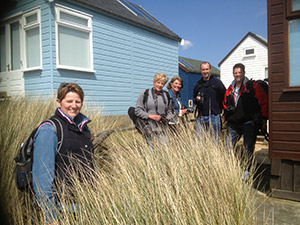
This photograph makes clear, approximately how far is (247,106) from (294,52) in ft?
3.64

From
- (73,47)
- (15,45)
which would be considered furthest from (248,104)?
(15,45)

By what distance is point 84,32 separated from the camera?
28.1 feet

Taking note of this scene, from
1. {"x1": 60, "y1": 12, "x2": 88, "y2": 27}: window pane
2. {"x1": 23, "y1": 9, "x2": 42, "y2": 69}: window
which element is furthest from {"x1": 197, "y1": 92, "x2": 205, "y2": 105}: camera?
{"x1": 60, "y1": 12, "x2": 88, "y2": 27}: window pane

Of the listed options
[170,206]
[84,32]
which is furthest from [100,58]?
[170,206]

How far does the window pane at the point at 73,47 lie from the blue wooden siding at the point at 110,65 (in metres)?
0.30

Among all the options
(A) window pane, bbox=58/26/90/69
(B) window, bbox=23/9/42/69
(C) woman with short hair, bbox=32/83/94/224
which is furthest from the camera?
(A) window pane, bbox=58/26/90/69

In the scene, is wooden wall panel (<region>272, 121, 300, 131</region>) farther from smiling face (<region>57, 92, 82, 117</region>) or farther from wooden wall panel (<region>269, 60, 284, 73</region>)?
smiling face (<region>57, 92, 82, 117</region>)

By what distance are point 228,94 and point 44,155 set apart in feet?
11.6

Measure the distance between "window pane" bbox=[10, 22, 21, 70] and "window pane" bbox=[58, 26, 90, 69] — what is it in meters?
1.41

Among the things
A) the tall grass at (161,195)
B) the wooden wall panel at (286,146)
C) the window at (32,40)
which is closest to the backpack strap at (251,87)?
the wooden wall panel at (286,146)

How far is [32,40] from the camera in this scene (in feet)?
25.6

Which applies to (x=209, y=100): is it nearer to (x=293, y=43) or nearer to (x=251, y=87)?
(x=251, y=87)

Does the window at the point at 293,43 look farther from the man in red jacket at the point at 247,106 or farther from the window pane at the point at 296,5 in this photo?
the man in red jacket at the point at 247,106

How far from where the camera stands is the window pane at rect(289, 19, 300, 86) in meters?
3.80
